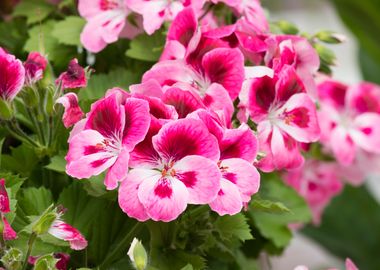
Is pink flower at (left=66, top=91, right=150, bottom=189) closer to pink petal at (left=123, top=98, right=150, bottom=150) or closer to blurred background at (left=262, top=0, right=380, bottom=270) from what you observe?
pink petal at (left=123, top=98, right=150, bottom=150)

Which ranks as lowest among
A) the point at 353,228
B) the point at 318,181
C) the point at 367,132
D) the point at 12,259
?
the point at 353,228

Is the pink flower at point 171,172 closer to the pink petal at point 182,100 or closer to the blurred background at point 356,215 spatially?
the pink petal at point 182,100

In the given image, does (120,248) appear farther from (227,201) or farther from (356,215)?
(356,215)

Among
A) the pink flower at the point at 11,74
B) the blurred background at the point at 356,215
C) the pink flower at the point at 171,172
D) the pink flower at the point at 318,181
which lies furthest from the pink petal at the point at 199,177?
the blurred background at the point at 356,215

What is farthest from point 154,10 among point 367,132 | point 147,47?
point 367,132

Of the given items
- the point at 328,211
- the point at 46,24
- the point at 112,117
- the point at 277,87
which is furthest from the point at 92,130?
the point at 328,211

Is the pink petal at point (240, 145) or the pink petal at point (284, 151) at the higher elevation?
the pink petal at point (240, 145)

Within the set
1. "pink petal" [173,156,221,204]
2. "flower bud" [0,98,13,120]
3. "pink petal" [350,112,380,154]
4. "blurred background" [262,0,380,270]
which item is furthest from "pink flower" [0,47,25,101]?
"blurred background" [262,0,380,270]
